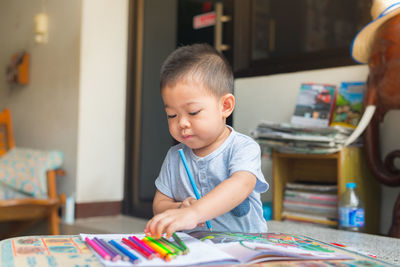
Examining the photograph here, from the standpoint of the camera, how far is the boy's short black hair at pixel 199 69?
89 centimetres

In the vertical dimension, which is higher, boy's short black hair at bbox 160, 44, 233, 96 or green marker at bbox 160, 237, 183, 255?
boy's short black hair at bbox 160, 44, 233, 96

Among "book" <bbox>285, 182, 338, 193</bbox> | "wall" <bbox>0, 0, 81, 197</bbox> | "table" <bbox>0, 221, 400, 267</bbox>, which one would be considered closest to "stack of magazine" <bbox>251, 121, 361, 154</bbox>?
"book" <bbox>285, 182, 338, 193</bbox>

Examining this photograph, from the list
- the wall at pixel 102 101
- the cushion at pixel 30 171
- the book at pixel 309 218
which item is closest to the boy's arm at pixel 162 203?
the book at pixel 309 218

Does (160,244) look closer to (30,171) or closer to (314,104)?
(314,104)

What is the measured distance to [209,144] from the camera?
99 cm

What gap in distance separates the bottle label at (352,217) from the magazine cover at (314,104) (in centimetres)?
45

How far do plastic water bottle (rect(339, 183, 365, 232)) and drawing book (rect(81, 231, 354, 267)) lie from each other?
936 millimetres

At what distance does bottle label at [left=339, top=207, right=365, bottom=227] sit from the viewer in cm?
161

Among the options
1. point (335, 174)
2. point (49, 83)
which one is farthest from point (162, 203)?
point (49, 83)

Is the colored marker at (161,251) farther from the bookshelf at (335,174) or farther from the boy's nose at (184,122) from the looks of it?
the bookshelf at (335,174)

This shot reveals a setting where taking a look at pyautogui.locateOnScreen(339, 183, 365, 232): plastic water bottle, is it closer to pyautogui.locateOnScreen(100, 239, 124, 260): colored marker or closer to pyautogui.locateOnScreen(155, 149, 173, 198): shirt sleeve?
pyautogui.locateOnScreen(155, 149, 173, 198): shirt sleeve

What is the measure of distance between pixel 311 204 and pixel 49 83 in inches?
89.0

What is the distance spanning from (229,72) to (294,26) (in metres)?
1.64

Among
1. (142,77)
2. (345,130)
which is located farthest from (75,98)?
(345,130)
